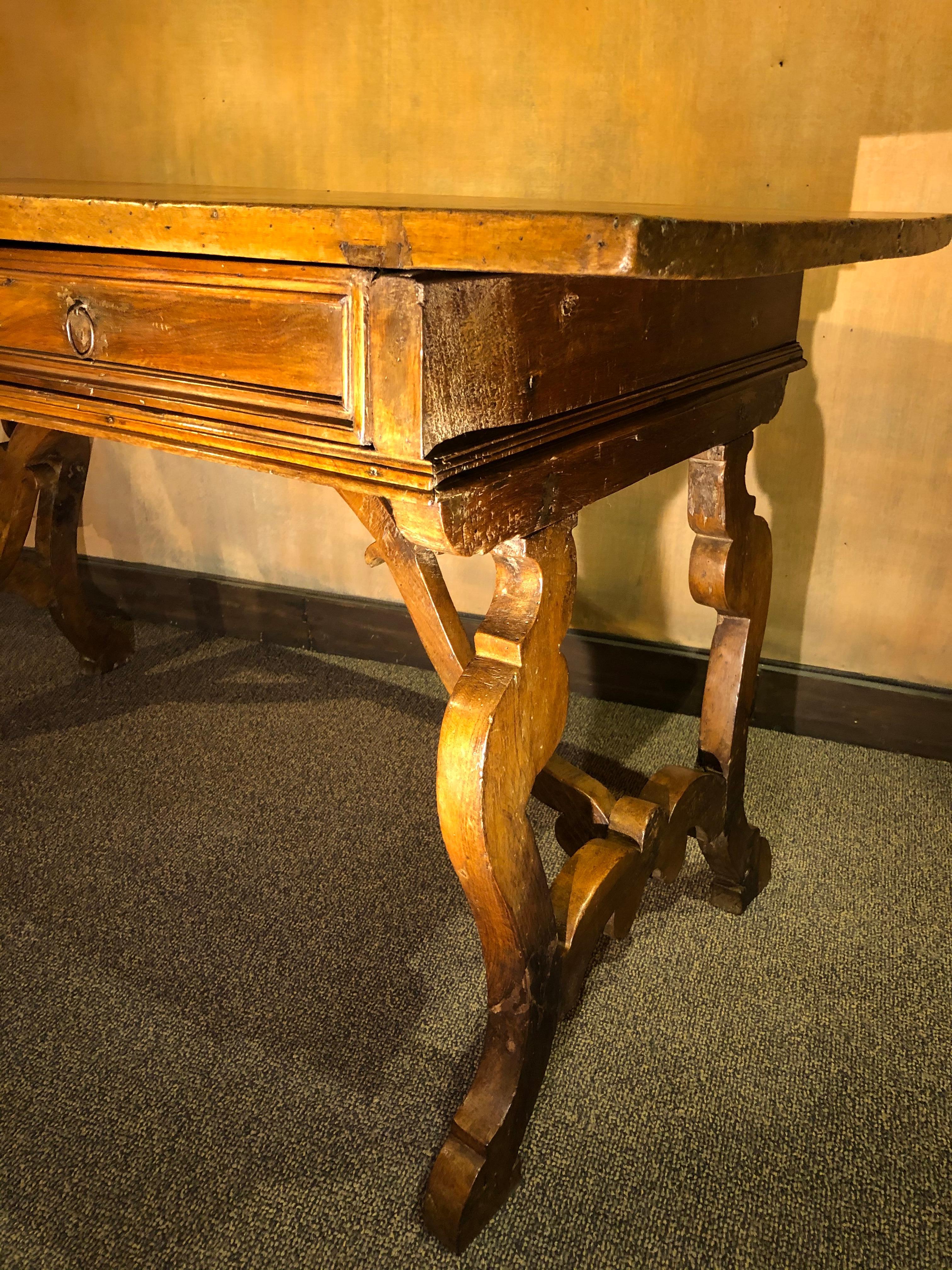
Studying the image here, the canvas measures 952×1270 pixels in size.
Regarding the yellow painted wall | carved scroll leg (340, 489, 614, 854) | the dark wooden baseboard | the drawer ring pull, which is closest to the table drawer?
the drawer ring pull

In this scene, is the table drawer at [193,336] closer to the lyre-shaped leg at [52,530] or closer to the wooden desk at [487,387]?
the wooden desk at [487,387]

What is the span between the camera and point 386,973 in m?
1.19

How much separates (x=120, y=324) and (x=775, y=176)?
1.09 metres

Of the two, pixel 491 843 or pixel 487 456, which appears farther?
pixel 491 843

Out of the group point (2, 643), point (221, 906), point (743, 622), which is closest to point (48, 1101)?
point (221, 906)

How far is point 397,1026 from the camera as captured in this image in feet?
3.63

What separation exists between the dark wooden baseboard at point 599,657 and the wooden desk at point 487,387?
2.21ft

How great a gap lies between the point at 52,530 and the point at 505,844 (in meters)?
1.33

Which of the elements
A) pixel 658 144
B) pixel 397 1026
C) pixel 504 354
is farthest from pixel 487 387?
pixel 658 144

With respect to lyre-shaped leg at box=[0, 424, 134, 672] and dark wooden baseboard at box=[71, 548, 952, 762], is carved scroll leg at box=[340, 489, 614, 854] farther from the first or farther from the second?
lyre-shaped leg at box=[0, 424, 134, 672]

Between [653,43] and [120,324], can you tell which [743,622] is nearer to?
[120,324]

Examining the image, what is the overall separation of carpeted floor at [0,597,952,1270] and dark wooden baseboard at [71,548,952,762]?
6cm

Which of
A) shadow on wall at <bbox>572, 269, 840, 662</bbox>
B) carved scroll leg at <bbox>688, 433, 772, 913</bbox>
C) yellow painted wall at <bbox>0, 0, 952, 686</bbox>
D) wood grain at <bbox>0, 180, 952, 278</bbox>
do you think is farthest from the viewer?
shadow on wall at <bbox>572, 269, 840, 662</bbox>

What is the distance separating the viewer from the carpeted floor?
888mm
